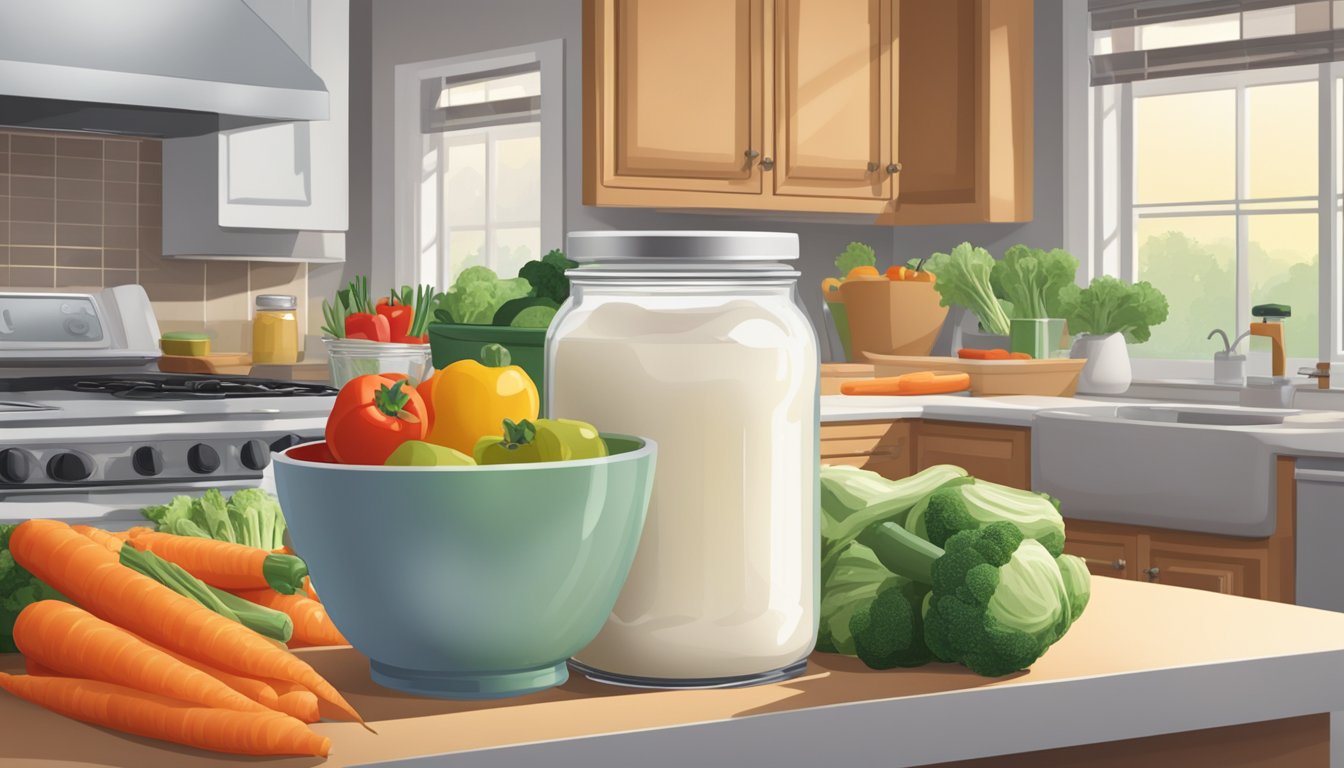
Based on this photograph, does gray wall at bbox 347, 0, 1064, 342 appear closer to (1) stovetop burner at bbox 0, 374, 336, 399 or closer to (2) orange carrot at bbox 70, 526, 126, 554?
(1) stovetop burner at bbox 0, 374, 336, 399

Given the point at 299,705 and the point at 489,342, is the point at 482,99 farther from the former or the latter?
the point at 299,705

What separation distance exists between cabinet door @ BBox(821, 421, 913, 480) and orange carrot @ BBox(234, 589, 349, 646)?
7.91ft

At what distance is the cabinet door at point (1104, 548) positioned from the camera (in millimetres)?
2936

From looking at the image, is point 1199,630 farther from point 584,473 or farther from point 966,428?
point 966,428

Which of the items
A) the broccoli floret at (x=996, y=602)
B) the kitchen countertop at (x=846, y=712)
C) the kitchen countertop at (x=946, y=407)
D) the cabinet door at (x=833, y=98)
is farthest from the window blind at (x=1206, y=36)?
the broccoli floret at (x=996, y=602)

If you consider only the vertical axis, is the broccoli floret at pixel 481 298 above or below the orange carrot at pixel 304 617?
above

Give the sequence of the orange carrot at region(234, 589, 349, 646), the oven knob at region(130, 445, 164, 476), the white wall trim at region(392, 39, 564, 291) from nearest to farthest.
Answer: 1. the orange carrot at region(234, 589, 349, 646)
2. the oven knob at region(130, 445, 164, 476)
3. the white wall trim at region(392, 39, 564, 291)

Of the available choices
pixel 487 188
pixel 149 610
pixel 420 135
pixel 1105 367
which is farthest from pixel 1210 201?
pixel 149 610

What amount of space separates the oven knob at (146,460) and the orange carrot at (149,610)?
5.84 ft

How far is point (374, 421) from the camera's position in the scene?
0.75 m

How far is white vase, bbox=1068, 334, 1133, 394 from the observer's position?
381 cm

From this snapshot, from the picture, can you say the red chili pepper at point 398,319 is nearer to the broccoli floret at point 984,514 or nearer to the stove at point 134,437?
the stove at point 134,437

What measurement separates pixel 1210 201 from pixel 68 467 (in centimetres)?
339

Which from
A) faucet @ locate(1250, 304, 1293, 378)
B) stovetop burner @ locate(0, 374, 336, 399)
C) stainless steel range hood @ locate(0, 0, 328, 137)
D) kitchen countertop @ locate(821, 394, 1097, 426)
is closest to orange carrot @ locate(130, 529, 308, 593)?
stovetop burner @ locate(0, 374, 336, 399)
